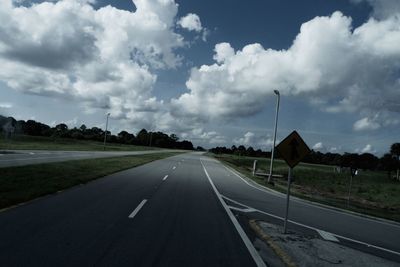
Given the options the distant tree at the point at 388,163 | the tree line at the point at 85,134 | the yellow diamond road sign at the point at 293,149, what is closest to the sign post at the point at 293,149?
the yellow diamond road sign at the point at 293,149

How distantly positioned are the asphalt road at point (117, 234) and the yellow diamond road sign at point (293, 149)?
6.84ft

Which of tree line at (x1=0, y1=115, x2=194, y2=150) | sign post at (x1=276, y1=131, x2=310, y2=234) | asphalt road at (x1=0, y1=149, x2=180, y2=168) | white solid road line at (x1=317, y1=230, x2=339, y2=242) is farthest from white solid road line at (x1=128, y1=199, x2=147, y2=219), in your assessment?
tree line at (x1=0, y1=115, x2=194, y2=150)

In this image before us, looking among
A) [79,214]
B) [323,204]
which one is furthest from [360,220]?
[79,214]

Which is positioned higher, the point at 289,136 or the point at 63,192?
the point at 289,136

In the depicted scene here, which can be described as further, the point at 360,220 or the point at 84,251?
the point at 360,220

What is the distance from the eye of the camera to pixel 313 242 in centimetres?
795

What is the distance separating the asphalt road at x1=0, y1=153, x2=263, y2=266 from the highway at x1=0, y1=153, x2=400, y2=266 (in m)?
0.01

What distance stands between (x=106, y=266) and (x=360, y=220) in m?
10.3

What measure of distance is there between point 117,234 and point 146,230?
0.73 metres

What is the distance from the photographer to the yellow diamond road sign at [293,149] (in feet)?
30.0

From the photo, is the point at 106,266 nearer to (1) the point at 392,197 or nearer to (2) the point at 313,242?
(2) the point at 313,242

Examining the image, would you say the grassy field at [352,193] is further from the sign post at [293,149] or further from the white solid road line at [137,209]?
the white solid road line at [137,209]

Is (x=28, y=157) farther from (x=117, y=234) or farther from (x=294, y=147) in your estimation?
(x=294, y=147)

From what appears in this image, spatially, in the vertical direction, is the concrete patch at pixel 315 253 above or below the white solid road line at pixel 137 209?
above
